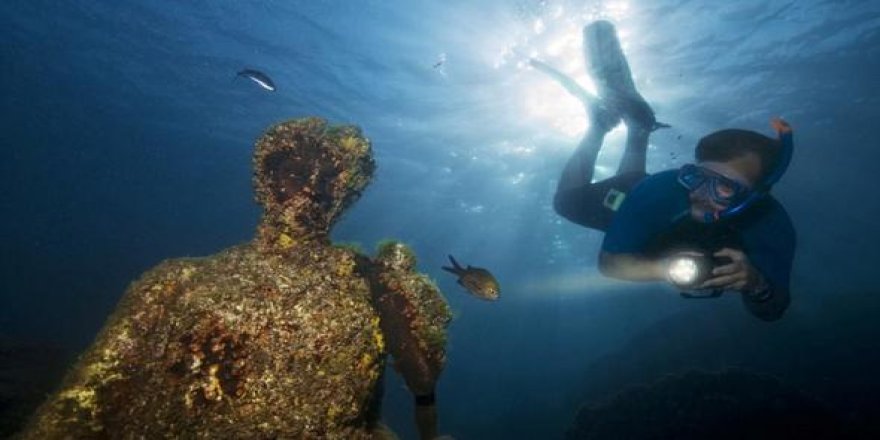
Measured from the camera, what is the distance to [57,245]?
194 feet

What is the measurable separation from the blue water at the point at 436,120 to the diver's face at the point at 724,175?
166 inches

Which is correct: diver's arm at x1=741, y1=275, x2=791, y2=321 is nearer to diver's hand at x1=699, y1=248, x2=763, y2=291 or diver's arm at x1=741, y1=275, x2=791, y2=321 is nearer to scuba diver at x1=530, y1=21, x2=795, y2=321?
scuba diver at x1=530, y1=21, x2=795, y2=321

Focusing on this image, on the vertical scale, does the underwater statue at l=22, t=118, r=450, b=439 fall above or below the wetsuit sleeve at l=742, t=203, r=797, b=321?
below

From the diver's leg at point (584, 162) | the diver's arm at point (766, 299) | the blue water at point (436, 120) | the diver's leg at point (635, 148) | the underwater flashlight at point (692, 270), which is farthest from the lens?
the blue water at point (436, 120)

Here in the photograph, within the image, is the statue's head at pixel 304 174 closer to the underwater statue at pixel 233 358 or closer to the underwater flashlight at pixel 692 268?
the underwater statue at pixel 233 358

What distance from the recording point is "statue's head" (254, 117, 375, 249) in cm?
418

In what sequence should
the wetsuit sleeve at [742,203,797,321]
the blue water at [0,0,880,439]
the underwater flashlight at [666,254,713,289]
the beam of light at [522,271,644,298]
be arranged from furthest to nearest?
the beam of light at [522,271,644,298] → the blue water at [0,0,880,439] → the wetsuit sleeve at [742,203,797,321] → the underwater flashlight at [666,254,713,289]

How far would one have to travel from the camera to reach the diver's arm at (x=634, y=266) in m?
5.16

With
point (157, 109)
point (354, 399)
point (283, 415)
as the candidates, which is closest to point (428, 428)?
point (354, 399)

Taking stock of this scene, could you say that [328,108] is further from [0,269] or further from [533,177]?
[0,269]

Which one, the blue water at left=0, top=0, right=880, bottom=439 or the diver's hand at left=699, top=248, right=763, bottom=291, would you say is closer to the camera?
the diver's hand at left=699, top=248, right=763, bottom=291

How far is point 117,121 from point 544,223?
30153 mm

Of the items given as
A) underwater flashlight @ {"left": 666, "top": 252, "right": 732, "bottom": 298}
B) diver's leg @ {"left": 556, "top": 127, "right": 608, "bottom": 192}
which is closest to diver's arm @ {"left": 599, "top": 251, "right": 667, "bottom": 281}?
underwater flashlight @ {"left": 666, "top": 252, "right": 732, "bottom": 298}

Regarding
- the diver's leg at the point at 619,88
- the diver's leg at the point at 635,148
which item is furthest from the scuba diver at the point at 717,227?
the diver's leg at the point at 635,148
